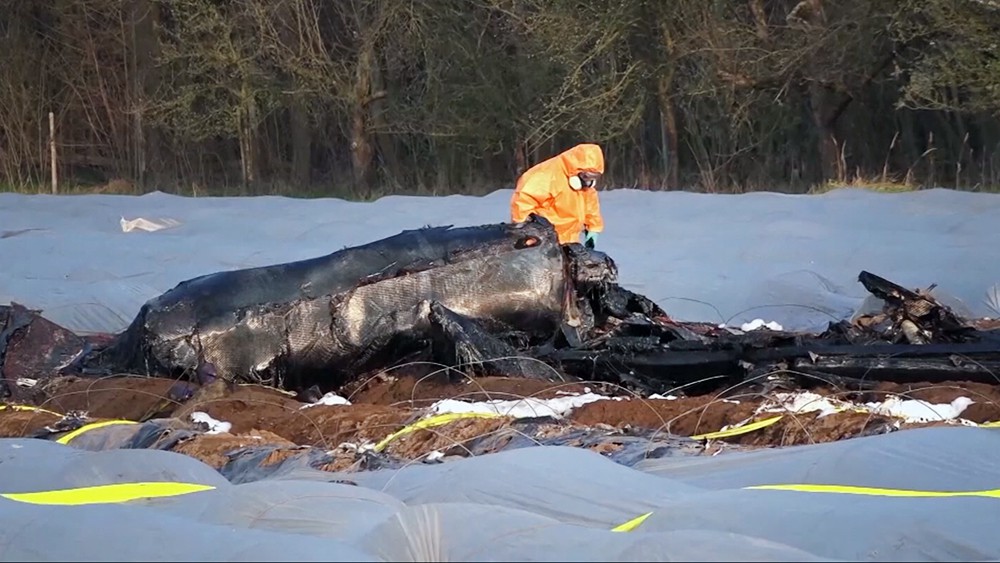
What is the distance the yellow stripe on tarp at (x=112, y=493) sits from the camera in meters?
3.82

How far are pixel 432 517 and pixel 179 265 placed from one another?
8999mm

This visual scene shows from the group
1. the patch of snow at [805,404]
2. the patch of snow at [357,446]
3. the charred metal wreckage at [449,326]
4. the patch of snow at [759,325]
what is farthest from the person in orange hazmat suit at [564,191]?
the patch of snow at [357,446]

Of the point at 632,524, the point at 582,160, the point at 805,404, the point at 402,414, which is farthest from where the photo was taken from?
the point at 582,160

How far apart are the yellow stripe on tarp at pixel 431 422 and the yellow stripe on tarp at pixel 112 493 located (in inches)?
55.3

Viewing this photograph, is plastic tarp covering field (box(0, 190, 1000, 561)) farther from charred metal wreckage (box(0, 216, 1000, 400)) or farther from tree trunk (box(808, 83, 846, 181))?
→ tree trunk (box(808, 83, 846, 181))

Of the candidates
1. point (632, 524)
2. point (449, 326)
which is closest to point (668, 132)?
point (449, 326)

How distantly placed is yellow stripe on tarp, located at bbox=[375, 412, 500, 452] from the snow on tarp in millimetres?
3878

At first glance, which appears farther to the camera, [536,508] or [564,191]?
[564,191]

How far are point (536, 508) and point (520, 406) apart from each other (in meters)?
2.35

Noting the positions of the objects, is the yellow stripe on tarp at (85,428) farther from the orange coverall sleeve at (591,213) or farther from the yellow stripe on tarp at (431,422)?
the orange coverall sleeve at (591,213)

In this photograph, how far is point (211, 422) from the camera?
19.7 feet

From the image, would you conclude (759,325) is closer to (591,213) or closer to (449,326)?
(591,213)

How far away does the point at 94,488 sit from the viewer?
13.1 ft

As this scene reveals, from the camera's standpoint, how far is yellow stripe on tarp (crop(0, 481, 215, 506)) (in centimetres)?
382
